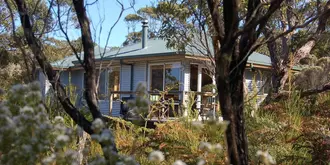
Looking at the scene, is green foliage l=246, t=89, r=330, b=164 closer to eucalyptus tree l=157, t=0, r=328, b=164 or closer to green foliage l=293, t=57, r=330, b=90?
eucalyptus tree l=157, t=0, r=328, b=164

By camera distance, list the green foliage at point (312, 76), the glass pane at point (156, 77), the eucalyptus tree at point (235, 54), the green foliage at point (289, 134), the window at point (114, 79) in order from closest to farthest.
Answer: the eucalyptus tree at point (235, 54) < the green foliage at point (289, 134) < the green foliage at point (312, 76) < the glass pane at point (156, 77) < the window at point (114, 79)

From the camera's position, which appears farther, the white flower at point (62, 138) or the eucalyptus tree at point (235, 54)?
the eucalyptus tree at point (235, 54)

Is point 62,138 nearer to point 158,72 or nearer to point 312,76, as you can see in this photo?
point 312,76

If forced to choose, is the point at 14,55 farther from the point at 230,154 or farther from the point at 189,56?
the point at 230,154

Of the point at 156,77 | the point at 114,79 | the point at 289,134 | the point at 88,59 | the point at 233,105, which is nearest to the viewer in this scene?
the point at 233,105

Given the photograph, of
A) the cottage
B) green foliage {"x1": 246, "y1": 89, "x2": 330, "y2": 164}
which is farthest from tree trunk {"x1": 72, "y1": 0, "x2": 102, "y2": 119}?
the cottage

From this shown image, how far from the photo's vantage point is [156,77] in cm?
1588

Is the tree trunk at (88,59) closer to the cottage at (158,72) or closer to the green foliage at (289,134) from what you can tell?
the green foliage at (289,134)

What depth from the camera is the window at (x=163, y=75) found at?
15.0 meters

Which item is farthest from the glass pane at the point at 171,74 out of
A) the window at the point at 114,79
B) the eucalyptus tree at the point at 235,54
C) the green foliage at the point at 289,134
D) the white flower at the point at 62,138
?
the white flower at the point at 62,138

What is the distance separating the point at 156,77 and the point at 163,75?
0.60 m

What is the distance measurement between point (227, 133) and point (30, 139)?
1234mm

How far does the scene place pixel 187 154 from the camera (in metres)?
4.48

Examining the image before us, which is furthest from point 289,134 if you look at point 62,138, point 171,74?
point 171,74
